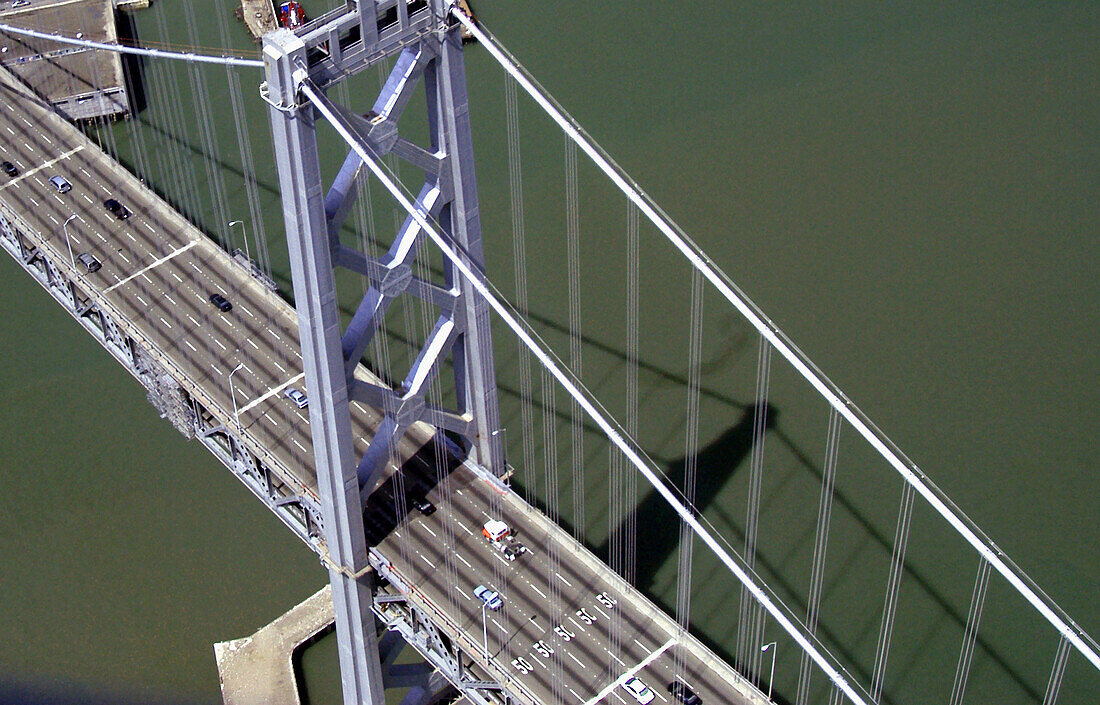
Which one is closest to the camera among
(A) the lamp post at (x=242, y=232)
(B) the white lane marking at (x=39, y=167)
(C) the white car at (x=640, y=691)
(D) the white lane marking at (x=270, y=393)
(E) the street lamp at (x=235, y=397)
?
(C) the white car at (x=640, y=691)

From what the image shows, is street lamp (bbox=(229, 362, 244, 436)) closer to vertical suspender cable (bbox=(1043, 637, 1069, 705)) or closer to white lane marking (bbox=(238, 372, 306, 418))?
white lane marking (bbox=(238, 372, 306, 418))

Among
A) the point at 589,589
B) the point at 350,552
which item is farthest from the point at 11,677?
the point at 589,589

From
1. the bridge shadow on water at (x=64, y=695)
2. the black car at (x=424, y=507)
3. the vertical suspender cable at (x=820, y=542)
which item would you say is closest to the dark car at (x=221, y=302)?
the black car at (x=424, y=507)

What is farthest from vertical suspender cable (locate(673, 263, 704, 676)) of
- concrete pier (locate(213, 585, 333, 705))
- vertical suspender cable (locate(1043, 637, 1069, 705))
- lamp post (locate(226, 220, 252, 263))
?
lamp post (locate(226, 220, 252, 263))

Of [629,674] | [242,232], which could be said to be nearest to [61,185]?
[242,232]

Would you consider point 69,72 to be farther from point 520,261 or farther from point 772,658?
point 772,658

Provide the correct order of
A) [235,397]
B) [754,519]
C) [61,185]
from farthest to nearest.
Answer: [61,185] < [235,397] < [754,519]

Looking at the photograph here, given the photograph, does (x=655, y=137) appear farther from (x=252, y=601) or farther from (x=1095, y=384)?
(x=252, y=601)

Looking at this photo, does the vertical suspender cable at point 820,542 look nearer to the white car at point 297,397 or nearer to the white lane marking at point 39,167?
the white car at point 297,397
